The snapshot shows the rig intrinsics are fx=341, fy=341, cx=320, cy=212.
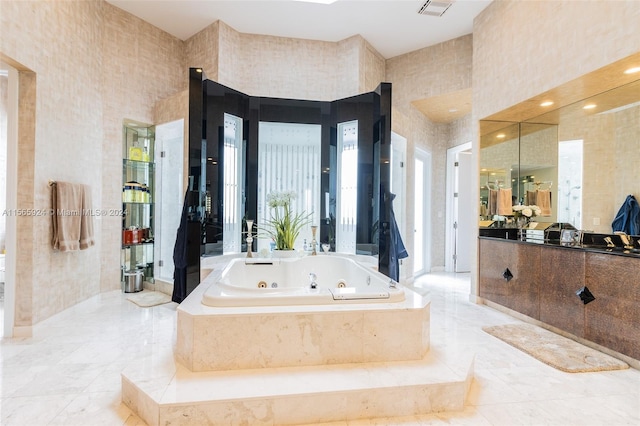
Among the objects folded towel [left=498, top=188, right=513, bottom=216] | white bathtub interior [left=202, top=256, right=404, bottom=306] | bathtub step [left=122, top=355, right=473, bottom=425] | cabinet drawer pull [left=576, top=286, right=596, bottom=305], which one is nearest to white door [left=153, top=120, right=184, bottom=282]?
white bathtub interior [left=202, top=256, right=404, bottom=306]

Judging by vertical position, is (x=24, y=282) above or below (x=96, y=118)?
below

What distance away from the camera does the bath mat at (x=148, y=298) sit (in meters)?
3.65

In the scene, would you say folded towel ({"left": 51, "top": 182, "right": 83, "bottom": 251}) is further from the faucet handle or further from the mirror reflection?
the faucet handle

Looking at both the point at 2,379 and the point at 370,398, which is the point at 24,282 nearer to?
the point at 2,379

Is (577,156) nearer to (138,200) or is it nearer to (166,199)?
(166,199)

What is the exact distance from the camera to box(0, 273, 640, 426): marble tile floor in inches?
67.2

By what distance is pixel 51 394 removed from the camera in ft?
6.18

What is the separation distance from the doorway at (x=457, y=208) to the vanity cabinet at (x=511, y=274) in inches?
80.1

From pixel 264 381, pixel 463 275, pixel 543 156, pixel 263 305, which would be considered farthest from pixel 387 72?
pixel 264 381

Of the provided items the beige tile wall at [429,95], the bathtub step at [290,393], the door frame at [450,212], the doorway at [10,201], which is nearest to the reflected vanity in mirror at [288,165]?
the beige tile wall at [429,95]

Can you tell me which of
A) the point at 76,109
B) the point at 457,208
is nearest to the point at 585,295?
the point at 457,208

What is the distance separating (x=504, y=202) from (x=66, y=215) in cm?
445

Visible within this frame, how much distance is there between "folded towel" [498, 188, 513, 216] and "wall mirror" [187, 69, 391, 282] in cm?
137

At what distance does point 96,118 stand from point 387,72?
3780 millimetres
